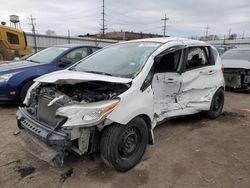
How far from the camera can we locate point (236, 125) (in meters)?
4.52

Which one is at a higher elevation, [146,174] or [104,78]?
[104,78]

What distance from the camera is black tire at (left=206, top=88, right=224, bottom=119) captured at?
4.68 meters

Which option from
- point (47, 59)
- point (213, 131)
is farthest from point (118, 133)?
point (47, 59)

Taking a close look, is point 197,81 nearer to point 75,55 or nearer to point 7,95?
point 75,55

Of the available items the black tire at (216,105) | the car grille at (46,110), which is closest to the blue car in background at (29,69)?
the car grille at (46,110)

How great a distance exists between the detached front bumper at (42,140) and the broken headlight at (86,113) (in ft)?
0.63

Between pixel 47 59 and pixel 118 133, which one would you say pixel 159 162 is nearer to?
pixel 118 133

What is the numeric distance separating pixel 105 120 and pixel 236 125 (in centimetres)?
335

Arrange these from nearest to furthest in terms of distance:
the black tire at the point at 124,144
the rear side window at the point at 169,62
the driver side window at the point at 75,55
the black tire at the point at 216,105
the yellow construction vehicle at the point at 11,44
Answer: the black tire at the point at 124,144
the rear side window at the point at 169,62
the black tire at the point at 216,105
the driver side window at the point at 75,55
the yellow construction vehicle at the point at 11,44

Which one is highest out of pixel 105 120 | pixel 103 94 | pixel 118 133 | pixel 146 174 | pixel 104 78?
pixel 104 78

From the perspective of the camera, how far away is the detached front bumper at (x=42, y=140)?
2.32 m

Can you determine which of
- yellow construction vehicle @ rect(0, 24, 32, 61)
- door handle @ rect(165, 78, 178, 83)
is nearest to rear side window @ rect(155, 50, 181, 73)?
door handle @ rect(165, 78, 178, 83)

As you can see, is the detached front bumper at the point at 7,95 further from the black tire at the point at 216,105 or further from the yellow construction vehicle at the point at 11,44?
the yellow construction vehicle at the point at 11,44

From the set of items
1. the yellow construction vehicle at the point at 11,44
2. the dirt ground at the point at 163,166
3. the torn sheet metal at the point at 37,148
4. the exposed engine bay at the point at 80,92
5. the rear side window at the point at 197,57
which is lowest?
the dirt ground at the point at 163,166
